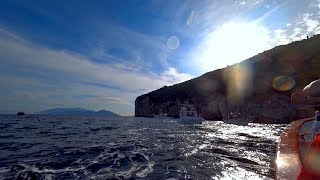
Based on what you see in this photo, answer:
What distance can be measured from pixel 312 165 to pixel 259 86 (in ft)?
502

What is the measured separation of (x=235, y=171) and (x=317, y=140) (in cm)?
1043

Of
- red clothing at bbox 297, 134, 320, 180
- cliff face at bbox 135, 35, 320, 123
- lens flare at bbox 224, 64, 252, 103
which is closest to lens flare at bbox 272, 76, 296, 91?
cliff face at bbox 135, 35, 320, 123

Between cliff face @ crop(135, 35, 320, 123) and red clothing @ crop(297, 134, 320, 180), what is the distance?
10773 centimetres

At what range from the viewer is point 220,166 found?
13.4 metres

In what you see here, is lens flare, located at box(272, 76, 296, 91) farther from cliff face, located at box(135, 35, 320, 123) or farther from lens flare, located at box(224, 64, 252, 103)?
lens flare, located at box(224, 64, 252, 103)

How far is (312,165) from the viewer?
259cm

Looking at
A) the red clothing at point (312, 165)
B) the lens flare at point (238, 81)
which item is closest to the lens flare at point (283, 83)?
the lens flare at point (238, 81)

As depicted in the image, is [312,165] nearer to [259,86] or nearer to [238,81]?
[259,86]

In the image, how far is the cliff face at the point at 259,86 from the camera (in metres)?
121

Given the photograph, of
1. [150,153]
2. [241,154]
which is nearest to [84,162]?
[150,153]

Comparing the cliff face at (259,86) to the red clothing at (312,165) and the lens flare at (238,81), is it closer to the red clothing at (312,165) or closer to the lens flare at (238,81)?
the lens flare at (238,81)

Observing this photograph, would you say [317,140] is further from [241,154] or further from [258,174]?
[241,154]

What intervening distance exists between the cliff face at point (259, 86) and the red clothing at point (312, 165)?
353ft

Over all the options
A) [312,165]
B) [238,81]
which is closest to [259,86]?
[238,81]
